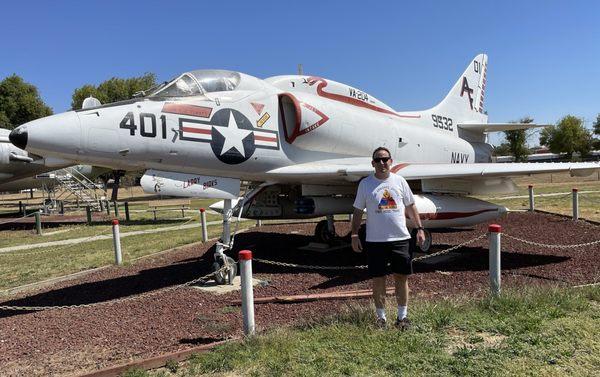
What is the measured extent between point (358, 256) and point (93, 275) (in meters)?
5.60

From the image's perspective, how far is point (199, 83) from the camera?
744cm

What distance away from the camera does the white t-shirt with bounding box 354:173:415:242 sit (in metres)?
4.78

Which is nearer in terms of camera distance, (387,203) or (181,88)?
(387,203)

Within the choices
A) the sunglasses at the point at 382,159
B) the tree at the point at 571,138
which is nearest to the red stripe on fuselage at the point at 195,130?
the sunglasses at the point at 382,159

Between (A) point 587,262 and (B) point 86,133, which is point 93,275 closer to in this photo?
(B) point 86,133

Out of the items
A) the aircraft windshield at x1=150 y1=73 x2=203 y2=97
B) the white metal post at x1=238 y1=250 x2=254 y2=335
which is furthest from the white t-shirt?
the aircraft windshield at x1=150 y1=73 x2=203 y2=97

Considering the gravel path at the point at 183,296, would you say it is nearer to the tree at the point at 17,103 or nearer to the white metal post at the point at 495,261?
the white metal post at the point at 495,261

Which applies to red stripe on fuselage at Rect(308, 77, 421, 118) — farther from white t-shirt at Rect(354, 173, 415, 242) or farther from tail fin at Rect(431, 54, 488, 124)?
white t-shirt at Rect(354, 173, 415, 242)

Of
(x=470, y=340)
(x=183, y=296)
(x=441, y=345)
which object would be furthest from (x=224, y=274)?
(x=470, y=340)

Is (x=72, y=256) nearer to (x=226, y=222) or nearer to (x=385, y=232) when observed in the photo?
(x=226, y=222)

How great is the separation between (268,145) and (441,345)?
15.6 ft

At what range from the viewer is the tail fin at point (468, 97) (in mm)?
13688

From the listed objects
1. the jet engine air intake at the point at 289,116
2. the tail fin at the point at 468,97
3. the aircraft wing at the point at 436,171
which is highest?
the tail fin at the point at 468,97

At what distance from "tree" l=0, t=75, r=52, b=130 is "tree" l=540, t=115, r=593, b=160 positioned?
253ft
